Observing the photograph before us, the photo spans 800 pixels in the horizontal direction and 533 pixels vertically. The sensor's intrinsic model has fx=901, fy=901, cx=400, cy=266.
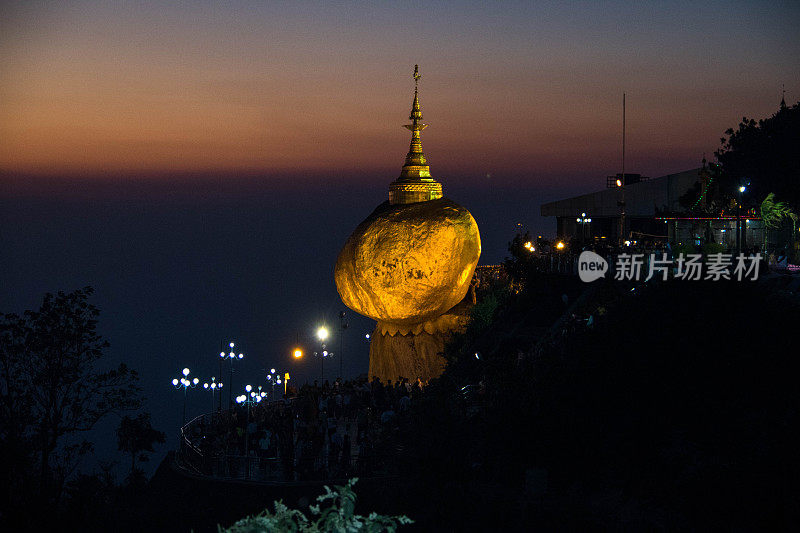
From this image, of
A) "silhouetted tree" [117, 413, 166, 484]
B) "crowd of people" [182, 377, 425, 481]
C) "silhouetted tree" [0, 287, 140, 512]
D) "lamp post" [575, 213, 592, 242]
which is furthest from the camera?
"lamp post" [575, 213, 592, 242]

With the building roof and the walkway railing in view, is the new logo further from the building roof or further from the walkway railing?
the building roof

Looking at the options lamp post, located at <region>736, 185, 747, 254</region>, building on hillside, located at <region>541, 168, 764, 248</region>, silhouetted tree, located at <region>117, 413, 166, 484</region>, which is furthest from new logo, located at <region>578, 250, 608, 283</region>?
silhouetted tree, located at <region>117, 413, 166, 484</region>

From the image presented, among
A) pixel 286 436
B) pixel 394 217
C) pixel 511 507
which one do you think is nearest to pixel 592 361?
pixel 511 507

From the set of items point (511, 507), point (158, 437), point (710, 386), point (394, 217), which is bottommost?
point (158, 437)

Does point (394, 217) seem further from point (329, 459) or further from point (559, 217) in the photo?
point (559, 217)

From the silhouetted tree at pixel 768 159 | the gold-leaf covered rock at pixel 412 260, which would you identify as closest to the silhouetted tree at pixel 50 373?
the gold-leaf covered rock at pixel 412 260

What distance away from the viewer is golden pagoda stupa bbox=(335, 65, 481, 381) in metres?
30.4

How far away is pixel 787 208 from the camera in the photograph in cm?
3031

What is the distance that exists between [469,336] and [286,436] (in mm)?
10290

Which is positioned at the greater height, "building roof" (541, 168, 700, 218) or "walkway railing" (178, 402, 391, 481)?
"building roof" (541, 168, 700, 218)

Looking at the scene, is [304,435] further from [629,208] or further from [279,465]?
[629,208]

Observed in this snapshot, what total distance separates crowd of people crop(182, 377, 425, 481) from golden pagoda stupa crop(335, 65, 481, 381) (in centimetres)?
487

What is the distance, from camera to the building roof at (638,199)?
42625 mm

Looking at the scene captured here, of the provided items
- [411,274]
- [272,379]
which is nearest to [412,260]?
[411,274]
